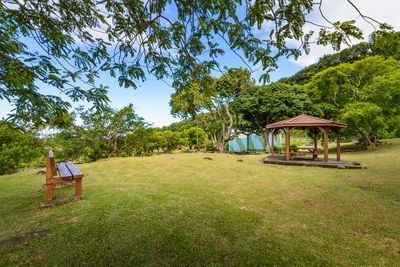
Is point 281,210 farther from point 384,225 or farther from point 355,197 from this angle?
point 355,197

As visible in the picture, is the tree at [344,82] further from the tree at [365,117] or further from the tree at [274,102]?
the tree at [274,102]

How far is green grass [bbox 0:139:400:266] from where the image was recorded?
1.85 meters

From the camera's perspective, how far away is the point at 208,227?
2496 millimetres

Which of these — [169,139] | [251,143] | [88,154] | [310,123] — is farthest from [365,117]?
[88,154]

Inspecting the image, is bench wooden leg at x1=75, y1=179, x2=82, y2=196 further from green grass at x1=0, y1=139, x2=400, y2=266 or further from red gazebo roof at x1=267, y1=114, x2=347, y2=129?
red gazebo roof at x1=267, y1=114, x2=347, y2=129

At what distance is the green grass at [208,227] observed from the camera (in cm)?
185

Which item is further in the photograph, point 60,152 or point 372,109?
point 372,109

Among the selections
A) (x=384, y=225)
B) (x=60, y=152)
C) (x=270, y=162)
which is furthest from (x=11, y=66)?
(x=60, y=152)

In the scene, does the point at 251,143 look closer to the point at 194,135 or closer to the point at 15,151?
the point at 194,135

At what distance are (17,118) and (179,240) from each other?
272 centimetres

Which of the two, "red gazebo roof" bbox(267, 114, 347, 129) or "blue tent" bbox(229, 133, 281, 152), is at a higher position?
"red gazebo roof" bbox(267, 114, 347, 129)

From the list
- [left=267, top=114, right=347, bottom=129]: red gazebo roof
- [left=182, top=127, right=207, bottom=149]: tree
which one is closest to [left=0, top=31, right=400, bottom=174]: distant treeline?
[left=267, top=114, right=347, bottom=129]: red gazebo roof

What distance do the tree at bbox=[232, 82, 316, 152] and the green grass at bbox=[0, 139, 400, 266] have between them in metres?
11.6

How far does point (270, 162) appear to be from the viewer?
388 inches
